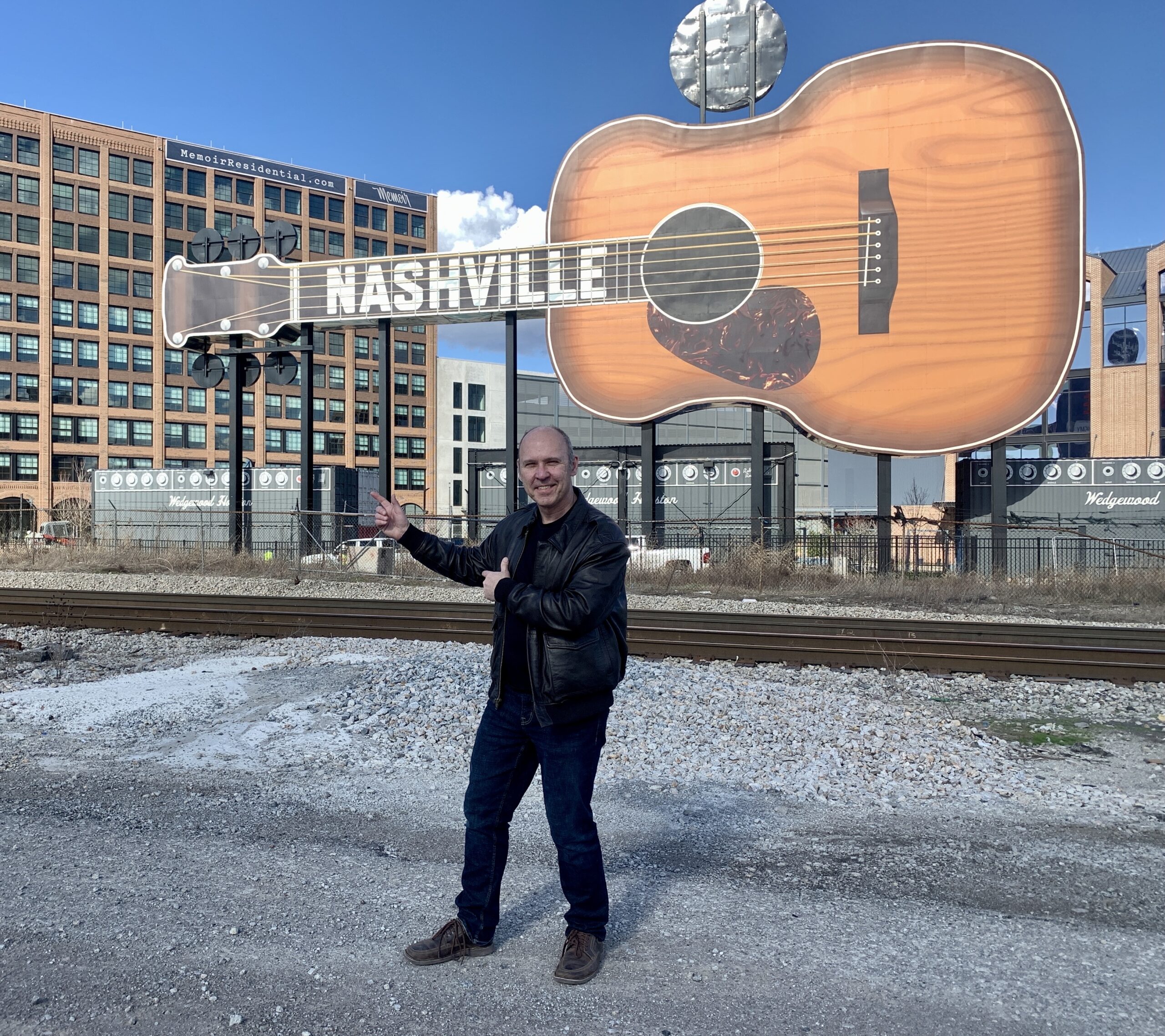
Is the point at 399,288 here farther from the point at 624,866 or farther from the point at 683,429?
the point at 683,429

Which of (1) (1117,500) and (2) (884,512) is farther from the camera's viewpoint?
(1) (1117,500)

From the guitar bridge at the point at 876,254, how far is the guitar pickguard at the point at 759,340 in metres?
1.37

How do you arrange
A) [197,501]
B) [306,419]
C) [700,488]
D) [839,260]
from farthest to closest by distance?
[197,501] < [700,488] < [306,419] < [839,260]

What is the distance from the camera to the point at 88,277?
239ft

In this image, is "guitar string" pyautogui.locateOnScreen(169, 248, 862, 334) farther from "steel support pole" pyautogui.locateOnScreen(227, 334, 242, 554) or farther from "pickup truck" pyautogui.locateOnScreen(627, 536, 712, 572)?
"pickup truck" pyautogui.locateOnScreen(627, 536, 712, 572)

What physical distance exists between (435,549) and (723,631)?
9.44 meters

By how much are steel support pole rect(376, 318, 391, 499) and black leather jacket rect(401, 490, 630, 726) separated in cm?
2408

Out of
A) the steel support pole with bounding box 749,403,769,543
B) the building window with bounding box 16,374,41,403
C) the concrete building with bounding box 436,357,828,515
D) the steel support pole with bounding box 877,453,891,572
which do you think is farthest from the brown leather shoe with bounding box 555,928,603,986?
the building window with bounding box 16,374,41,403

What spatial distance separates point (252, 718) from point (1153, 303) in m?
57.3

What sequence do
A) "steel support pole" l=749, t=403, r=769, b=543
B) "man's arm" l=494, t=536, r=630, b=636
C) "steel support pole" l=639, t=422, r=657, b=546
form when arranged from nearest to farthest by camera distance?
1. "man's arm" l=494, t=536, r=630, b=636
2. "steel support pole" l=749, t=403, r=769, b=543
3. "steel support pole" l=639, t=422, r=657, b=546

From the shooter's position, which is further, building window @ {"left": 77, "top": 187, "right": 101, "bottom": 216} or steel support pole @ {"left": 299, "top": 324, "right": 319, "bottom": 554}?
building window @ {"left": 77, "top": 187, "right": 101, "bottom": 216}

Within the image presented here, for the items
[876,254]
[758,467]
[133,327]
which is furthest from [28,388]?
[876,254]

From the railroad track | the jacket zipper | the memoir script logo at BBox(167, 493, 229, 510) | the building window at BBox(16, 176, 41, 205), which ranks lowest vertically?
the railroad track

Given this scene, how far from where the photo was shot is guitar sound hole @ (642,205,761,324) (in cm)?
2542
